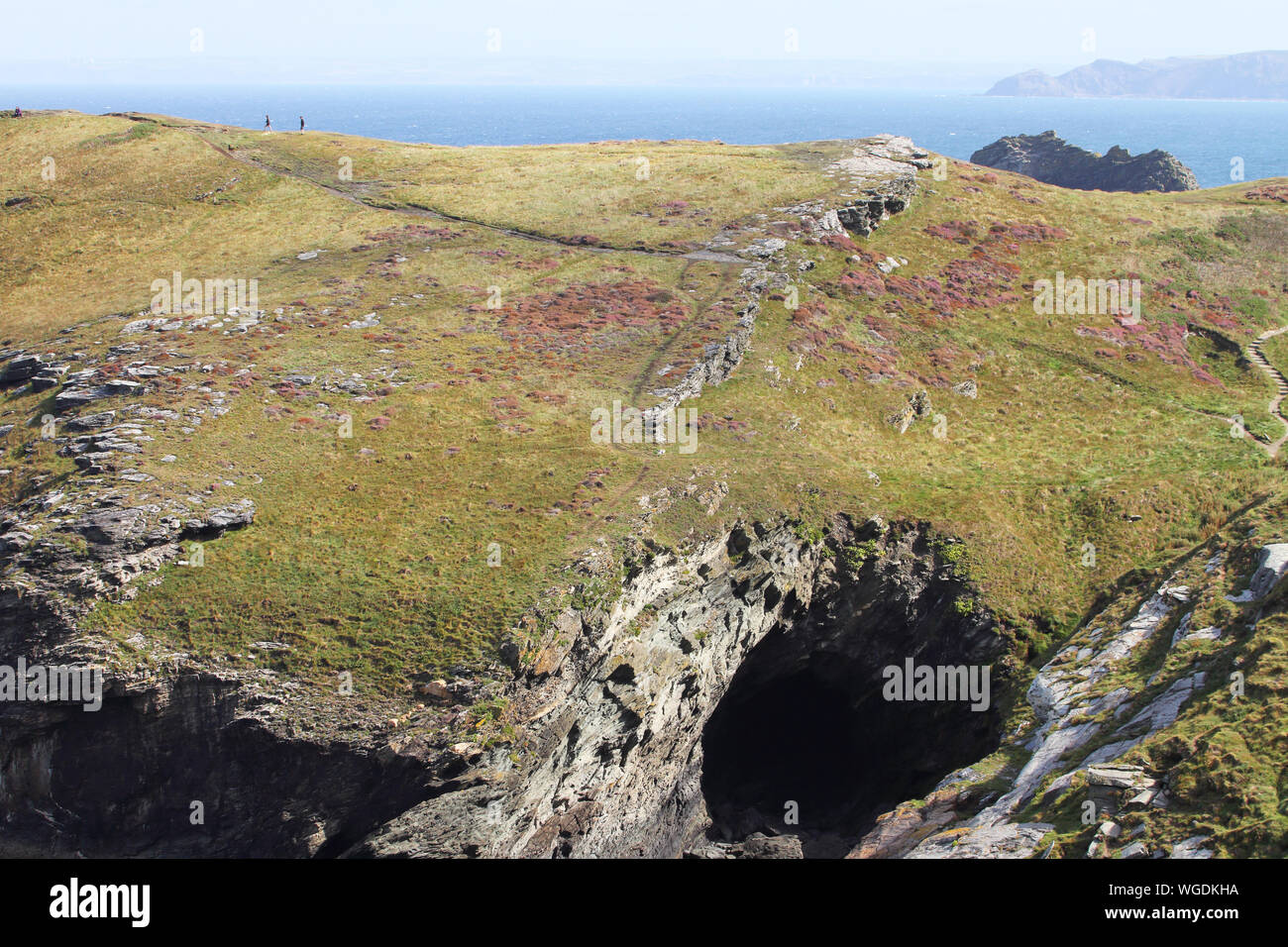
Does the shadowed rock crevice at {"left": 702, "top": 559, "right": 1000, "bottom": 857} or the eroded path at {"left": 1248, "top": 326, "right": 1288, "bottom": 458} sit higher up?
the eroded path at {"left": 1248, "top": 326, "right": 1288, "bottom": 458}

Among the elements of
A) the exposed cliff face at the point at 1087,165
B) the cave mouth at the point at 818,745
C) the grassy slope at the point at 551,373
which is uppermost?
the exposed cliff face at the point at 1087,165

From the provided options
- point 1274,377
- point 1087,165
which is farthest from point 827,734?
point 1087,165

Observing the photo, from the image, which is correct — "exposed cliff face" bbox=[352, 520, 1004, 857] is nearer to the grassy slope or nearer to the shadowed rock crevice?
the shadowed rock crevice

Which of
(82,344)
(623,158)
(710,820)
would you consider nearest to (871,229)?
(623,158)

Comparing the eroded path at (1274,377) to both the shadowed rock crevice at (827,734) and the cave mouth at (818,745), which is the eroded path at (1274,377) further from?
the cave mouth at (818,745)

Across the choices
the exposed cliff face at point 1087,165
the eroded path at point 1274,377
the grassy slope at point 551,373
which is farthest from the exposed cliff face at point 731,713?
the exposed cliff face at point 1087,165

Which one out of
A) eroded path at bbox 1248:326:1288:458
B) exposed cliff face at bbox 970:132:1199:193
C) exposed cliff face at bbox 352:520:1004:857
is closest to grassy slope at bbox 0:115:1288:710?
eroded path at bbox 1248:326:1288:458
